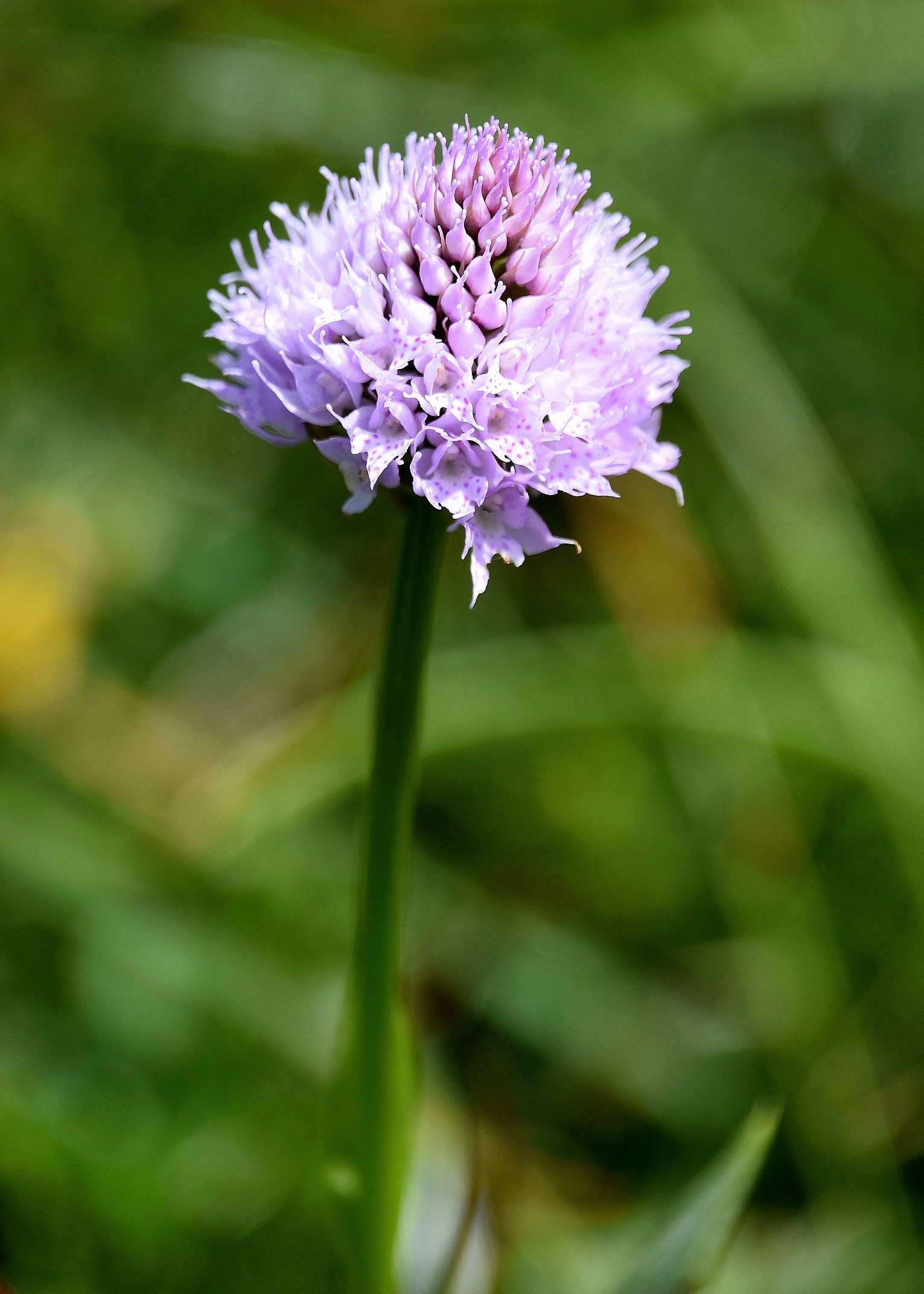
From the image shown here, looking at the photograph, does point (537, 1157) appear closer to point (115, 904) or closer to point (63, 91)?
point (115, 904)

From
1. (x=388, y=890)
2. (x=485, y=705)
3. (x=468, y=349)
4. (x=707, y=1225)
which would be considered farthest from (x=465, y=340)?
(x=485, y=705)

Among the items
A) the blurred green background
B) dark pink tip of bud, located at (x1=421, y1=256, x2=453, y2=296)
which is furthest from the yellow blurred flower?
dark pink tip of bud, located at (x1=421, y1=256, x2=453, y2=296)

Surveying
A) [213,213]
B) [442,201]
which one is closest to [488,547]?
[442,201]

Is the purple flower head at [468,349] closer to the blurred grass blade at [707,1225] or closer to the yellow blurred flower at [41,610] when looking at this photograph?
the blurred grass blade at [707,1225]

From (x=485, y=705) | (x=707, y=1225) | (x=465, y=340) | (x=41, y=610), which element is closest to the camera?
(x=465, y=340)

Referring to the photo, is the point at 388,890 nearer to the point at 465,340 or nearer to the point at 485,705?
the point at 465,340

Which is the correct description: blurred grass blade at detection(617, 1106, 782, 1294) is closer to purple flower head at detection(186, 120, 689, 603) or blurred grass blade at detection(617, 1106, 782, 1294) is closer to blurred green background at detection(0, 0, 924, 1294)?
blurred green background at detection(0, 0, 924, 1294)
